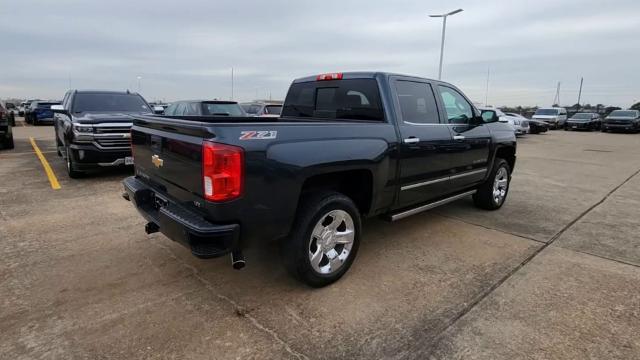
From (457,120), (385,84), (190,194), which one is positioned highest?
(385,84)

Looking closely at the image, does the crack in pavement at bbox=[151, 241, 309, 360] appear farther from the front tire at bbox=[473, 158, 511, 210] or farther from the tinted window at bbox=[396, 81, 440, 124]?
the front tire at bbox=[473, 158, 511, 210]

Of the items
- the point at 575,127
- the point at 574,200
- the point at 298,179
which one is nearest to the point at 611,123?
the point at 575,127

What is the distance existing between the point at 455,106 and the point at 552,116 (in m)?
29.8

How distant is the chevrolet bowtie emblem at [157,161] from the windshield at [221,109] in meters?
6.71

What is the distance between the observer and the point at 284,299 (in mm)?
3064

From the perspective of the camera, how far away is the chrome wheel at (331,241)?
3.16 m

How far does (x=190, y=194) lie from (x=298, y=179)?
2.66 feet

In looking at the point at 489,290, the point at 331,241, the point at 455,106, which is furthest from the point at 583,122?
the point at 331,241

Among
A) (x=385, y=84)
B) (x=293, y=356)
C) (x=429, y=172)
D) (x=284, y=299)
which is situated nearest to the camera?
(x=293, y=356)

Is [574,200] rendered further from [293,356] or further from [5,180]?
[5,180]

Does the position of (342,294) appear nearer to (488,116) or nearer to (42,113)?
(488,116)

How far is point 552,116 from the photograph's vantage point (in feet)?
96.4

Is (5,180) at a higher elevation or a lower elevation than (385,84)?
lower

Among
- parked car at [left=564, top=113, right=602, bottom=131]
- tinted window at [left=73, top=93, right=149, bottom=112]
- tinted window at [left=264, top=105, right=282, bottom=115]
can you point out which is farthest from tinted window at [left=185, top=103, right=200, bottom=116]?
parked car at [left=564, top=113, right=602, bottom=131]
